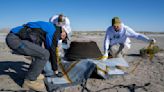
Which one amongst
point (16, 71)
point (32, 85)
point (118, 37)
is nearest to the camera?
point (32, 85)

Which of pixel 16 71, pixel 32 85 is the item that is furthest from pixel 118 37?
pixel 32 85

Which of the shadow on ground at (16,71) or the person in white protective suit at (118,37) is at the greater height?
the person in white protective suit at (118,37)

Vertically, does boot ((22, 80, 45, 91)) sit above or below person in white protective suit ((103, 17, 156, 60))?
below

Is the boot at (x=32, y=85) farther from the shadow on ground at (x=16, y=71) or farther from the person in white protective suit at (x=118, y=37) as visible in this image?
the person in white protective suit at (x=118, y=37)

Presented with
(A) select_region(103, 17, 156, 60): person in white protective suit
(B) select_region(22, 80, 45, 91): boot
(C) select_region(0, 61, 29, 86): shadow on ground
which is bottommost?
(C) select_region(0, 61, 29, 86): shadow on ground

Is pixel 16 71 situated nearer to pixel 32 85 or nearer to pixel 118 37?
pixel 32 85

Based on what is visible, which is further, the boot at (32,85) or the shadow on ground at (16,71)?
the shadow on ground at (16,71)

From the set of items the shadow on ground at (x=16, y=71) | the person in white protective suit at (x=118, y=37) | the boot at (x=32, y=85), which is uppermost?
the person in white protective suit at (x=118, y=37)

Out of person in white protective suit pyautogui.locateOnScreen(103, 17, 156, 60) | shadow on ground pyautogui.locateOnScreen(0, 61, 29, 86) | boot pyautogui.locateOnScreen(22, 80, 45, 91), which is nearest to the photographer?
boot pyautogui.locateOnScreen(22, 80, 45, 91)

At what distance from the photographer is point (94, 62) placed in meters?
6.48

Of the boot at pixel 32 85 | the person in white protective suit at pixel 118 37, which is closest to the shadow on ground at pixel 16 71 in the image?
the boot at pixel 32 85

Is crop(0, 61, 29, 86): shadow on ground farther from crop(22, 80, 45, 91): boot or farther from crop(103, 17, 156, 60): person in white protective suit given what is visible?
crop(103, 17, 156, 60): person in white protective suit

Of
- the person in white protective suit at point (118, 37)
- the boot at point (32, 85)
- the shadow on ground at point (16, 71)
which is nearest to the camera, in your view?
the boot at point (32, 85)

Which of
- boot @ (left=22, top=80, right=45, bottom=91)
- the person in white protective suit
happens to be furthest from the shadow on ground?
the person in white protective suit
